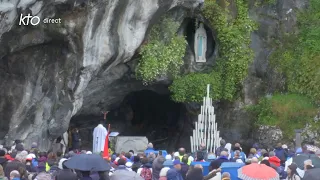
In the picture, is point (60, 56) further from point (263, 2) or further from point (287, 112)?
point (263, 2)

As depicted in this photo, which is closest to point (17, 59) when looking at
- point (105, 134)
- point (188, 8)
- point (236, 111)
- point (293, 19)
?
point (105, 134)

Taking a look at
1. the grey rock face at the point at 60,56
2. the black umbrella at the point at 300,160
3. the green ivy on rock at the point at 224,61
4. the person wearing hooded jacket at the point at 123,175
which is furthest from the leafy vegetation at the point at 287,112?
the person wearing hooded jacket at the point at 123,175

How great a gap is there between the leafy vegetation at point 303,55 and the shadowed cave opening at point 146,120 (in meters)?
4.23

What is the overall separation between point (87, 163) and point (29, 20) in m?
8.26

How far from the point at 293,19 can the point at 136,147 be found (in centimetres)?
697

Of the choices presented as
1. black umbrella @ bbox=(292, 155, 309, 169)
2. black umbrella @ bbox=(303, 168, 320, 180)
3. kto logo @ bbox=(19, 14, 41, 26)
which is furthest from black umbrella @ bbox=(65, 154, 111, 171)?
kto logo @ bbox=(19, 14, 41, 26)

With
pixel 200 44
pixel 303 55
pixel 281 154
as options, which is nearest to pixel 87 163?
pixel 281 154

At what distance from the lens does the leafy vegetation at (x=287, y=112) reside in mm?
24359

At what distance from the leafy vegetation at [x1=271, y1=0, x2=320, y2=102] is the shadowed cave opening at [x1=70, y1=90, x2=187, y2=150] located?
4226mm

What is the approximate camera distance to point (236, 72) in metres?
25.3

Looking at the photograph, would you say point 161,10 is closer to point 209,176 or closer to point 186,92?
point 186,92

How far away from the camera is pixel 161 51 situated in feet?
79.6

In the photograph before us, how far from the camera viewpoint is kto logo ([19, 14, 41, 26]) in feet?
65.1

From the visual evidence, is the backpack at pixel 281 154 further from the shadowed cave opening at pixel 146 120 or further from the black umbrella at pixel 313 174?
the shadowed cave opening at pixel 146 120
